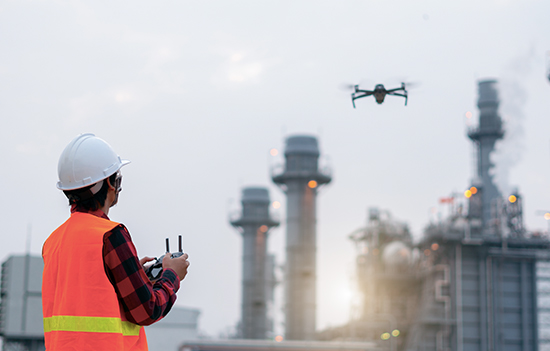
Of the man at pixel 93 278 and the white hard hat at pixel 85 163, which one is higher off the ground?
the white hard hat at pixel 85 163

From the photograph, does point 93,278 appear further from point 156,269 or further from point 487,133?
point 487,133

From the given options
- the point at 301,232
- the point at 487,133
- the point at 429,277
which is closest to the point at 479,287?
the point at 429,277

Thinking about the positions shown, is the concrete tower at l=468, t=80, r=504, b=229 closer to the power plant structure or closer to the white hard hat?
the power plant structure

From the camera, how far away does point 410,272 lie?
160 ft

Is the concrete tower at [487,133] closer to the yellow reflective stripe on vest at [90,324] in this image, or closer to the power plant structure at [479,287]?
the power plant structure at [479,287]

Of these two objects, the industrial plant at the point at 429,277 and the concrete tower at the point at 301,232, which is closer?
the industrial plant at the point at 429,277

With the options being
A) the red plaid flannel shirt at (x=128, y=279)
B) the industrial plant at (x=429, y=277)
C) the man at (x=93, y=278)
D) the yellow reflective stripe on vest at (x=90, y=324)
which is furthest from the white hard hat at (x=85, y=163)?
the industrial plant at (x=429, y=277)

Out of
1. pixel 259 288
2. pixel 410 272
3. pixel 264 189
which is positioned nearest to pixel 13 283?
pixel 410 272

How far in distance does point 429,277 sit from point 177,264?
42.8 meters

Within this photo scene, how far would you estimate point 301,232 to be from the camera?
49.4 meters

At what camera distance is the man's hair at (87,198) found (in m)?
3.85

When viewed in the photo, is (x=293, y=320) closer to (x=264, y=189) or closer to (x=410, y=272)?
(x=410, y=272)

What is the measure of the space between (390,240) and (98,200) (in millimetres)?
48251

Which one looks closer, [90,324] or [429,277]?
[90,324]
